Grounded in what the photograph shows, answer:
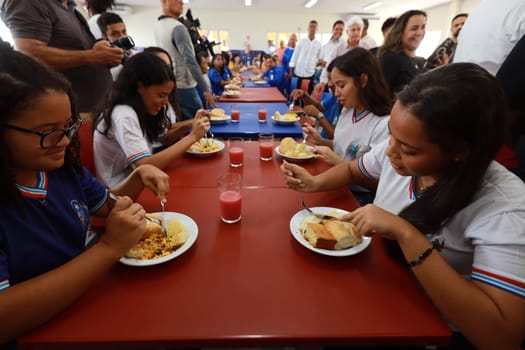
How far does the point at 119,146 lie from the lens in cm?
168

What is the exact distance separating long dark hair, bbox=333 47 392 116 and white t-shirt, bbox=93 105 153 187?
135 centimetres

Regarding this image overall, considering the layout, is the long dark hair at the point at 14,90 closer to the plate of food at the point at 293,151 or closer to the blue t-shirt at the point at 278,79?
the plate of food at the point at 293,151

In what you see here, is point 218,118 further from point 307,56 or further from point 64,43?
point 307,56

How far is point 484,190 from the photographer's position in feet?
2.61

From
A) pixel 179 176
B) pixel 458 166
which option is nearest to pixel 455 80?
pixel 458 166

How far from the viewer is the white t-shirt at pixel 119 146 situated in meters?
1.55

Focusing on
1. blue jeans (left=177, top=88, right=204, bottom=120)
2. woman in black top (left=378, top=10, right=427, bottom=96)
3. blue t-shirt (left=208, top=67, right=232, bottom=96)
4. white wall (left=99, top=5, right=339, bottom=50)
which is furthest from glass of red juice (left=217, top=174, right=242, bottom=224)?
white wall (left=99, top=5, right=339, bottom=50)

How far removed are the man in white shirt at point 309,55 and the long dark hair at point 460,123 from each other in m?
6.36

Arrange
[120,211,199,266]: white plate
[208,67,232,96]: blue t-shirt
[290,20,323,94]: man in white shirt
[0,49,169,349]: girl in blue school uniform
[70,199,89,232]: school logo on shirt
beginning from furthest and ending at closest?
[290,20,323,94]: man in white shirt
[208,67,232,96]: blue t-shirt
[70,199,89,232]: school logo on shirt
[120,211,199,266]: white plate
[0,49,169,349]: girl in blue school uniform

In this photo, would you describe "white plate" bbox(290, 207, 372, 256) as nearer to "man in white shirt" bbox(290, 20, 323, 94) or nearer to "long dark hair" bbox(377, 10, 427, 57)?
→ "long dark hair" bbox(377, 10, 427, 57)

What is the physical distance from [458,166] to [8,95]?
124cm

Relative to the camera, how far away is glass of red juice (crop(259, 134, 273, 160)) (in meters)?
1.78

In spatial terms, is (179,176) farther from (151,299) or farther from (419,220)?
(419,220)

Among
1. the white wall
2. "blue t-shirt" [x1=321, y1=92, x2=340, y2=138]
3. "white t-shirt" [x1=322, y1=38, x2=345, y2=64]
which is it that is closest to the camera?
"blue t-shirt" [x1=321, y1=92, x2=340, y2=138]
